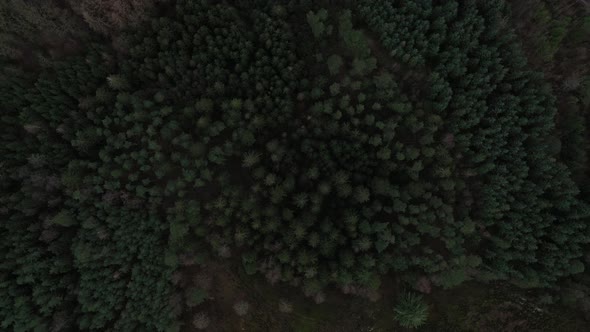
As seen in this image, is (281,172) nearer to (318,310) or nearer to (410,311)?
(318,310)

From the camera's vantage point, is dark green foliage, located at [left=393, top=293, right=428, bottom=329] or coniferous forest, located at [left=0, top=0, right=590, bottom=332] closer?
coniferous forest, located at [left=0, top=0, right=590, bottom=332]

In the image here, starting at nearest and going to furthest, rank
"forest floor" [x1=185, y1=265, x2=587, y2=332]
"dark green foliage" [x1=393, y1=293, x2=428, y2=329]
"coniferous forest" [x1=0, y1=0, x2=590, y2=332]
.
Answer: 1. "coniferous forest" [x1=0, y1=0, x2=590, y2=332]
2. "dark green foliage" [x1=393, y1=293, x2=428, y2=329]
3. "forest floor" [x1=185, y1=265, x2=587, y2=332]

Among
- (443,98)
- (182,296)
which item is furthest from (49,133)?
(443,98)

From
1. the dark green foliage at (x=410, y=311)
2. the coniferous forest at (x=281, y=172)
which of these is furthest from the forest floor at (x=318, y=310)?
the dark green foliage at (x=410, y=311)

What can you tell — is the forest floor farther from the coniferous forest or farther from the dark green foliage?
the dark green foliage

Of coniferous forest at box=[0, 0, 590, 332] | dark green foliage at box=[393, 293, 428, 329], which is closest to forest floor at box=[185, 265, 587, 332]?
coniferous forest at box=[0, 0, 590, 332]

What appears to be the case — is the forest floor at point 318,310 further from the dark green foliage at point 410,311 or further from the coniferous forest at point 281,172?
the dark green foliage at point 410,311

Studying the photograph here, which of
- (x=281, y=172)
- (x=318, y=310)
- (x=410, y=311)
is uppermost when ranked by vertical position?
(x=281, y=172)

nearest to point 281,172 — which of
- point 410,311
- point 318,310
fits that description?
point 318,310

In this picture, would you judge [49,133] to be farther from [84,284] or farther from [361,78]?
[361,78]
